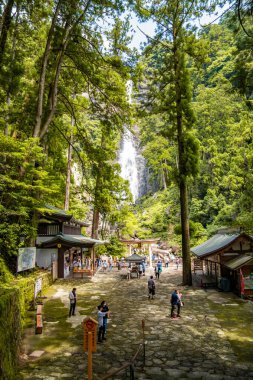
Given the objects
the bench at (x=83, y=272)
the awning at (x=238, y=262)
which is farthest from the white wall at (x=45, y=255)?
the awning at (x=238, y=262)

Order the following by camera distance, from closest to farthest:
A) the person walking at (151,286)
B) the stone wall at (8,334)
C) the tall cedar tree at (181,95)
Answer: the stone wall at (8,334)
the person walking at (151,286)
the tall cedar tree at (181,95)

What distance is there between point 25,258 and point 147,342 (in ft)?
24.0

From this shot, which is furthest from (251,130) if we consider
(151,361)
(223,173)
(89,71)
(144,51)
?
(151,361)

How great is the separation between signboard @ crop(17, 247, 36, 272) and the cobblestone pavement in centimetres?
247

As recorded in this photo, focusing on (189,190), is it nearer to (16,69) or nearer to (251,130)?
(251,130)

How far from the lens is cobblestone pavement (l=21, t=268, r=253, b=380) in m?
7.29

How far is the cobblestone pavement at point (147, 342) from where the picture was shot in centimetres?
729

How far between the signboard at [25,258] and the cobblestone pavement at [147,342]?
8.09 ft

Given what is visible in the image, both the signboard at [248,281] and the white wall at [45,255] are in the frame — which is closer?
the signboard at [248,281]

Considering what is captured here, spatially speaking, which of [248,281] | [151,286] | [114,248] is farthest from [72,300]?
[114,248]

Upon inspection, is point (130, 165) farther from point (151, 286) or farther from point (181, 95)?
point (151, 286)

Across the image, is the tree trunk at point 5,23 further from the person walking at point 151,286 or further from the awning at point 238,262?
the awning at point 238,262

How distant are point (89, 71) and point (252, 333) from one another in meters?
16.7

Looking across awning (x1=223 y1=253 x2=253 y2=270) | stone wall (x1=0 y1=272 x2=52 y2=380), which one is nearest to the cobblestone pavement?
stone wall (x1=0 y1=272 x2=52 y2=380)
